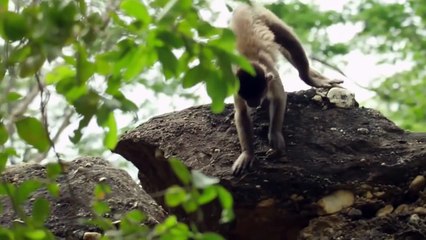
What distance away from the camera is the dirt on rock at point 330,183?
505 cm

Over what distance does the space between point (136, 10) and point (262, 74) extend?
441 centimetres

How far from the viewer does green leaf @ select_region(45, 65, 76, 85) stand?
237cm

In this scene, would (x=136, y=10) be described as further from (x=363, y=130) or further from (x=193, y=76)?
(x=363, y=130)

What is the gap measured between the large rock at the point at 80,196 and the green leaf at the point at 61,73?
264 centimetres

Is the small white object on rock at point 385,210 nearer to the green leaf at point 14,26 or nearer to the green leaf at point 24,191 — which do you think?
the green leaf at point 24,191

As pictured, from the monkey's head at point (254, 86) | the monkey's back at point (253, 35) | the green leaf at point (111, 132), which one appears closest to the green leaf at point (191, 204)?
the green leaf at point (111, 132)

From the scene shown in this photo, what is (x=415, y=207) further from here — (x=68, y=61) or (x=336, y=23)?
(x=336, y=23)

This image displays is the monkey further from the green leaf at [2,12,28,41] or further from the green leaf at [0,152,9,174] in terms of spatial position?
the green leaf at [2,12,28,41]

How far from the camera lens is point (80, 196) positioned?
5344 mm

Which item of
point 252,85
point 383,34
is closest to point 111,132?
point 252,85

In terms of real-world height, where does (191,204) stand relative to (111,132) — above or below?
below

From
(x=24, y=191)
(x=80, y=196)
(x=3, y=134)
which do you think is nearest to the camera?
(x=24, y=191)

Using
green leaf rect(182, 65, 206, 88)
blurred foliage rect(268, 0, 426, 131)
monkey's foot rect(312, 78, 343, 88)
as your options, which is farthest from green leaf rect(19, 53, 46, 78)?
blurred foliage rect(268, 0, 426, 131)

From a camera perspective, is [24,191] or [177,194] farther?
[24,191]
